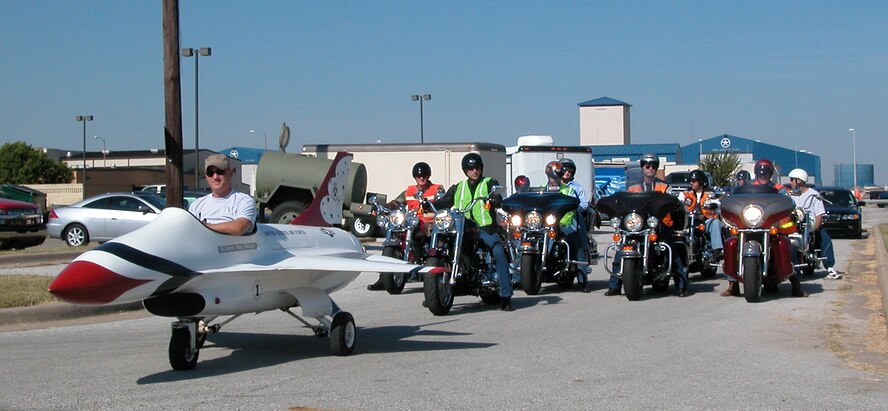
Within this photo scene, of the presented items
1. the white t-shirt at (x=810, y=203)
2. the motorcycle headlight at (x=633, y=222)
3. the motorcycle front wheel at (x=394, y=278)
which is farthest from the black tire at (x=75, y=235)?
the white t-shirt at (x=810, y=203)

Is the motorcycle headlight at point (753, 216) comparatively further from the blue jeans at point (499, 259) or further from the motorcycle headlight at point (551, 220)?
the blue jeans at point (499, 259)

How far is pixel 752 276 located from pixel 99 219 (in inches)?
686

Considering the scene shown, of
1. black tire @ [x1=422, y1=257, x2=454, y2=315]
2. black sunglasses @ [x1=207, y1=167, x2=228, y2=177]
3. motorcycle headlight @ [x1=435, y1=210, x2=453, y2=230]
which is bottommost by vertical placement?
black tire @ [x1=422, y1=257, x2=454, y2=315]

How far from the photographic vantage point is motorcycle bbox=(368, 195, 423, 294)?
12.7m

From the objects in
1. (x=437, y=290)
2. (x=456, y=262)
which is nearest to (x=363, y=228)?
(x=456, y=262)

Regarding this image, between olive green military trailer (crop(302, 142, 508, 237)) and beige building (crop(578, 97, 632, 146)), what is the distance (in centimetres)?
6647

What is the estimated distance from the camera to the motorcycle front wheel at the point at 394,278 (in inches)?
540

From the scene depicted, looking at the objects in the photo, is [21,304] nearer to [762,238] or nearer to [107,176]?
[762,238]

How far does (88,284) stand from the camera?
22.4ft

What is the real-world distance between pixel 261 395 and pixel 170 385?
82cm

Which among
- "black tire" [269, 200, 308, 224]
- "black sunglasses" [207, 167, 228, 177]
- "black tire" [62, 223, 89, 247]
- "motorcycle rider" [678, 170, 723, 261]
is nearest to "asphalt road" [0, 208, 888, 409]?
"black sunglasses" [207, 167, 228, 177]

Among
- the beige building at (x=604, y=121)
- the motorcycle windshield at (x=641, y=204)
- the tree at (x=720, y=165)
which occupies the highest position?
the beige building at (x=604, y=121)

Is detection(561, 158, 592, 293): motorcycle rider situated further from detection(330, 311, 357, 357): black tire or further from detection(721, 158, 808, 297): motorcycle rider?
detection(330, 311, 357, 357): black tire

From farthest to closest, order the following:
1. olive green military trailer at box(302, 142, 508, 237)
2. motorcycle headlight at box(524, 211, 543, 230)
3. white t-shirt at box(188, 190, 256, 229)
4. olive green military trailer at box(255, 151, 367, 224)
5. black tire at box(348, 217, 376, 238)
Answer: olive green military trailer at box(302, 142, 508, 237), black tire at box(348, 217, 376, 238), olive green military trailer at box(255, 151, 367, 224), motorcycle headlight at box(524, 211, 543, 230), white t-shirt at box(188, 190, 256, 229)
